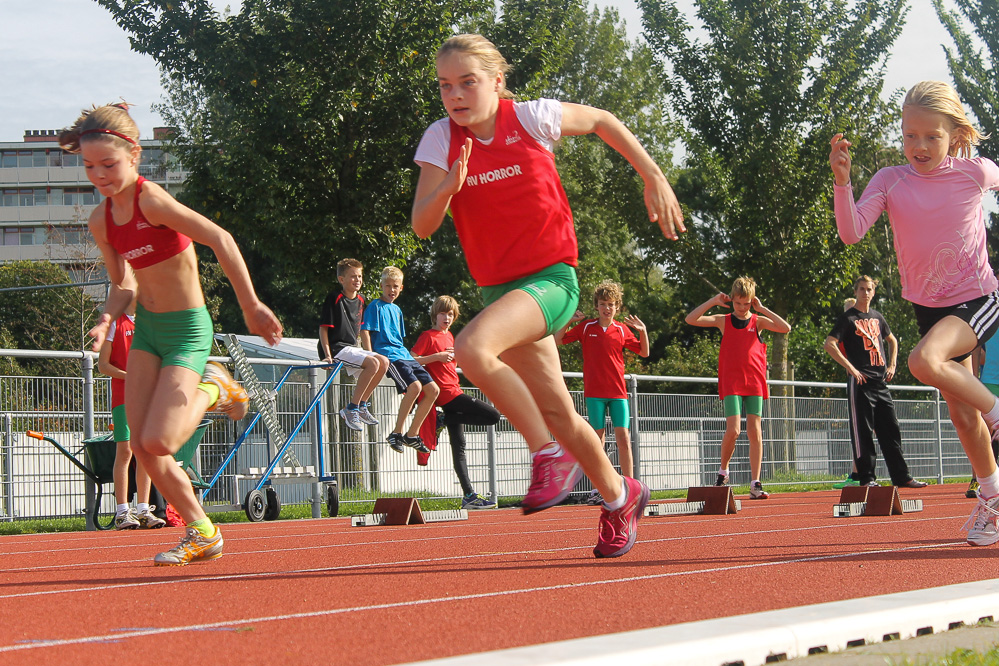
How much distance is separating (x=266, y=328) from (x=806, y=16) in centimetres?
2181

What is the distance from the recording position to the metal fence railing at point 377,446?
408 inches

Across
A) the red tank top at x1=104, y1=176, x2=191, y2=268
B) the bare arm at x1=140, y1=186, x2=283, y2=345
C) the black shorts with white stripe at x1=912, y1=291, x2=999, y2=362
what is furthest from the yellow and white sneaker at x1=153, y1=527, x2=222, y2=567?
the black shorts with white stripe at x1=912, y1=291, x2=999, y2=362

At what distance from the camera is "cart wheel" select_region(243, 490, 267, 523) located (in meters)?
10.6

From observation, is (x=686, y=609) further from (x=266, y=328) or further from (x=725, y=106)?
(x=725, y=106)

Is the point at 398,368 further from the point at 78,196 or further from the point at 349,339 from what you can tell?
the point at 78,196

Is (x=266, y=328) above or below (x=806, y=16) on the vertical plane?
below

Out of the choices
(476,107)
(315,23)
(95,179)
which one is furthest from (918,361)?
(315,23)

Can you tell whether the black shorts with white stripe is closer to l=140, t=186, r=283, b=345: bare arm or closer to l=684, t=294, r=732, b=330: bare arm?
l=140, t=186, r=283, b=345: bare arm

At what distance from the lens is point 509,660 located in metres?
2.24

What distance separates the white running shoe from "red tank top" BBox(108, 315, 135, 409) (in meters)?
6.71

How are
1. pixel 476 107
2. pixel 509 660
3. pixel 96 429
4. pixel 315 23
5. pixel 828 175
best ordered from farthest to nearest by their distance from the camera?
pixel 828 175 < pixel 315 23 < pixel 96 429 < pixel 476 107 < pixel 509 660

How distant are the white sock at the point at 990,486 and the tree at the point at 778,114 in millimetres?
18639

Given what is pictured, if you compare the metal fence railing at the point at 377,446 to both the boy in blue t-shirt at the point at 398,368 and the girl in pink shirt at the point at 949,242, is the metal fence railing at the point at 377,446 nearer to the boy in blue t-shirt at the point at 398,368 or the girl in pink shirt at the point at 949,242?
the boy in blue t-shirt at the point at 398,368

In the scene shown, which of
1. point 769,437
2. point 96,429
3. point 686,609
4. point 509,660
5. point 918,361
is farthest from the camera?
point 769,437
